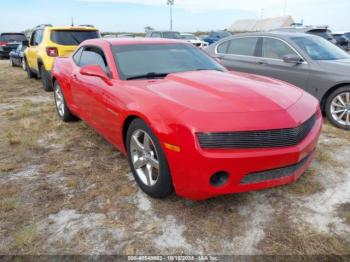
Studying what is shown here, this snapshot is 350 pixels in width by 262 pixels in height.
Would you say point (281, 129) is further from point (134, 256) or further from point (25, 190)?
point (25, 190)

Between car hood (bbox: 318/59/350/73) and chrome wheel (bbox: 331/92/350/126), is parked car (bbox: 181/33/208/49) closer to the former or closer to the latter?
car hood (bbox: 318/59/350/73)

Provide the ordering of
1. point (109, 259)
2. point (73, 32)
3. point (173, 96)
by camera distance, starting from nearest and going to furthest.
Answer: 1. point (109, 259)
2. point (173, 96)
3. point (73, 32)

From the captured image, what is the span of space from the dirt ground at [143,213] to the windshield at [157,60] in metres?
1.12

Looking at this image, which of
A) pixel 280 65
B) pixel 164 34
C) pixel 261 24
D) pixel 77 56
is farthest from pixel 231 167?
pixel 261 24

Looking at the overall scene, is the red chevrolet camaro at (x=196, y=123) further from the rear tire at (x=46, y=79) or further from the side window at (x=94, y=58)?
the rear tire at (x=46, y=79)

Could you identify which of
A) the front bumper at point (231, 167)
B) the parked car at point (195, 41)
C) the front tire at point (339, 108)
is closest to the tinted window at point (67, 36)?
the front tire at point (339, 108)

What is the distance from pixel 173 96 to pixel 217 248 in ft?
4.17

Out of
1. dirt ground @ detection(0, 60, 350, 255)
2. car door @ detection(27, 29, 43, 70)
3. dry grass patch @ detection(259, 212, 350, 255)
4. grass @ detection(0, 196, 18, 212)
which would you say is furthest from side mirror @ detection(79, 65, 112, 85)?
car door @ detection(27, 29, 43, 70)

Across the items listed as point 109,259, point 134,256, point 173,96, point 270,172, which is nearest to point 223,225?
point 270,172

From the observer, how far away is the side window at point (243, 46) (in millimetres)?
6527

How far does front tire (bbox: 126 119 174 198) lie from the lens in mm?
2691

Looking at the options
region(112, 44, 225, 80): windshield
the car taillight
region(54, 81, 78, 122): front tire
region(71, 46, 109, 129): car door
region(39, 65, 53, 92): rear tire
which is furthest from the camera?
region(39, 65, 53, 92): rear tire

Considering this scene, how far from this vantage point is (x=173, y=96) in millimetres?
2789

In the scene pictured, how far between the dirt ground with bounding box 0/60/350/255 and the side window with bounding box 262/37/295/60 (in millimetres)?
2411
